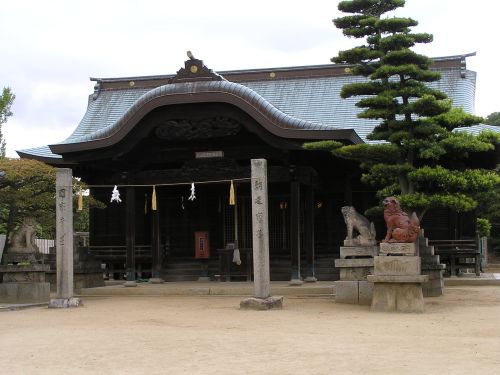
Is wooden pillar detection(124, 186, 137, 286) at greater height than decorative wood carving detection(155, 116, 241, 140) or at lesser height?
lesser

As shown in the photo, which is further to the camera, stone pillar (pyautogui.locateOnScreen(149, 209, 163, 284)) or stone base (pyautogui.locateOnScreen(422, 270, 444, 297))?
stone pillar (pyautogui.locateOnScreen(149, 209, 163, 284))

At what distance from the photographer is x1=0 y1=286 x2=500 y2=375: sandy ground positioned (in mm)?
7332

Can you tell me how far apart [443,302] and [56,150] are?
447 inches

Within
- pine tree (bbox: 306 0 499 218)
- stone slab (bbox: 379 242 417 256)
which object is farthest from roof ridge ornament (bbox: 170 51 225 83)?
stone slab (bbox: 379 242 417 256)

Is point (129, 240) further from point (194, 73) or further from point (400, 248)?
point (400, 248)

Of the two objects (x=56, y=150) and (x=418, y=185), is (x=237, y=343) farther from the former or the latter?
(x=56, y=150)

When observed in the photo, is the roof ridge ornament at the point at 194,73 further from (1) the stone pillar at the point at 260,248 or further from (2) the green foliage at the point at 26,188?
(1) the stone pillar at the point at 260,248

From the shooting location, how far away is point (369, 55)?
50.2 ft

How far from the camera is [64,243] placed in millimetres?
14945

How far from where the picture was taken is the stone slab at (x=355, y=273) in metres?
15.0

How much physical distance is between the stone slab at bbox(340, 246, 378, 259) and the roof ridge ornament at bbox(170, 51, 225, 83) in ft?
19.6

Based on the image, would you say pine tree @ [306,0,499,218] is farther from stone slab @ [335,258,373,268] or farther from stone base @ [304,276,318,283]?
stone base @ [304,276,318,283]

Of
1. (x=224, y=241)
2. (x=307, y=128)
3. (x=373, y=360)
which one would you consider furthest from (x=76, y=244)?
(x=373, y=360)

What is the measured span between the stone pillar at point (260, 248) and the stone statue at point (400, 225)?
257cm
